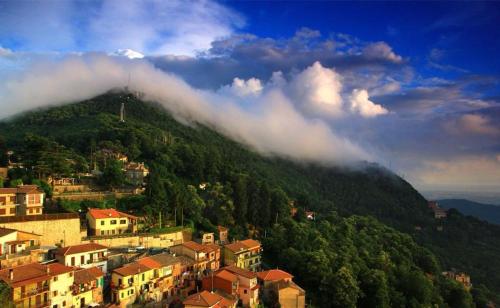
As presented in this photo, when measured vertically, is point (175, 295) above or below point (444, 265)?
above

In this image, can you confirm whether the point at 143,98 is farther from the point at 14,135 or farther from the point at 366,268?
the point at 366,268

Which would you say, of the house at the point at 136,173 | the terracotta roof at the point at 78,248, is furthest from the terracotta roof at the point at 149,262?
the house at the point at 136,173

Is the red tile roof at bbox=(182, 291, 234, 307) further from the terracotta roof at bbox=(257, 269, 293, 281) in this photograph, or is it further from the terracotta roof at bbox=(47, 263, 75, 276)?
the terracotta roof at bbox=(47, 263, 75, 276)

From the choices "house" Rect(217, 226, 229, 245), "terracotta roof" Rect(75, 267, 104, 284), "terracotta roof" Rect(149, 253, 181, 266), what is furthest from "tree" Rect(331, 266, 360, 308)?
"terracotta roof" Rect(75, 267, 104, 284)

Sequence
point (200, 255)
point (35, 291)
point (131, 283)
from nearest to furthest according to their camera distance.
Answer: point (35, 291), point (131, 283), point (200, 255)

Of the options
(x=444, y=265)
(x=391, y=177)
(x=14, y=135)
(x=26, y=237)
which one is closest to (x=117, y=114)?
(x=14, y=135)

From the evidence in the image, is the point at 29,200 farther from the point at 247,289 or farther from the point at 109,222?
the point at 247,289

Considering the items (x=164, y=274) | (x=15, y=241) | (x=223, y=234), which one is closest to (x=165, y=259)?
(x=164, y=274)
